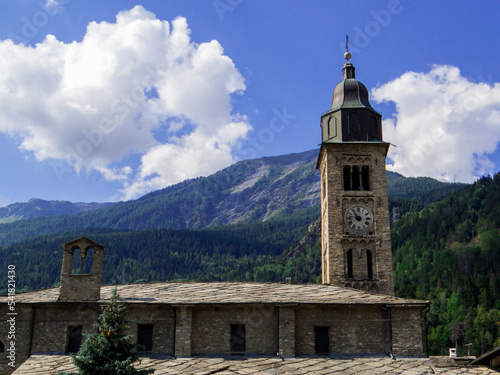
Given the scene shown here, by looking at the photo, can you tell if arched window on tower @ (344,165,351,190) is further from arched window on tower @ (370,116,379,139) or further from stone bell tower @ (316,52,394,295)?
arched window on tower @ (370,116,379,139)

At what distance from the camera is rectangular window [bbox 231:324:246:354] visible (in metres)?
26.7

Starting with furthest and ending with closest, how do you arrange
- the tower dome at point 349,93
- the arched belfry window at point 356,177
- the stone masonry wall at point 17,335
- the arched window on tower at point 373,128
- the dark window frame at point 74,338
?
the tower dome at point 349,93
the arched window on tower at point 373,128
the arched belfry window at point 356,177
the dark window frame at point 74,338
the stone masonry wall at point 17,335

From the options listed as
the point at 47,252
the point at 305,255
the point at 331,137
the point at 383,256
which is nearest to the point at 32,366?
the point at 383,256

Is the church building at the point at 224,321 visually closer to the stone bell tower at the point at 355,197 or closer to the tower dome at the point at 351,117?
the stone bell tower at the point at 355,197

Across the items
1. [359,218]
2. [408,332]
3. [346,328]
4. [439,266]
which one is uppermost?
[439,266]

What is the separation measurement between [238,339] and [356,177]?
1820 centimetres

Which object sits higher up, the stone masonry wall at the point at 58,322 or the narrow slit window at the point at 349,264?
the narrow slit window at the point at 349,264

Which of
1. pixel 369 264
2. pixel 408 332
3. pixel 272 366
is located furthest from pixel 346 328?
pixel 369 264

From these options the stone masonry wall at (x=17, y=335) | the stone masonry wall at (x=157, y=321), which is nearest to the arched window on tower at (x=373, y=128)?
the stone masonry wall at (x=157, y=321)

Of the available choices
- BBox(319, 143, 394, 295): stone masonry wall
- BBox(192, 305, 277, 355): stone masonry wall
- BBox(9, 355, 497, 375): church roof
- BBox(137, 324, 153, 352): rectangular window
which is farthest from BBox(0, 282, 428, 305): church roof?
BBox(319, 143, 394, 295): stone masonry wall

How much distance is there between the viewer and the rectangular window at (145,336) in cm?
2689

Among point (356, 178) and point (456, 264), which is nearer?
point (356, 178)

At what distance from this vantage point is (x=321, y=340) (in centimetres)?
2709

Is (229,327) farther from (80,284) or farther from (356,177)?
(356,177)
